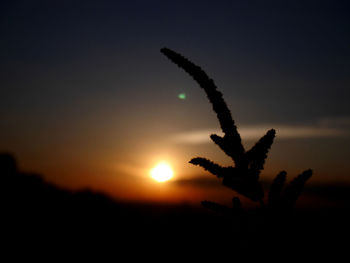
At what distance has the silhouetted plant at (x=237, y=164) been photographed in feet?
5.60

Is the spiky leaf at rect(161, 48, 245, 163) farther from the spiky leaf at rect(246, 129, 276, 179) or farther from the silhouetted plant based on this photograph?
the spiky leaf at rect(246, 129, 276, 179)

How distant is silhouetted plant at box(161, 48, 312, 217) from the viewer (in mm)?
1707

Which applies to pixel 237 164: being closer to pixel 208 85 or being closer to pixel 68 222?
pixel 208 85

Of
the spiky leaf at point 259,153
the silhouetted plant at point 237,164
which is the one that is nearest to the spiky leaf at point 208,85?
the silhouetted plant at point 237,164

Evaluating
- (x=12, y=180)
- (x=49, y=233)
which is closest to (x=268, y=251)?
(x=12, y=180)

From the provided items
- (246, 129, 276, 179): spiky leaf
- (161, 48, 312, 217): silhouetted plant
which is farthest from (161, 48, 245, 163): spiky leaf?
(246, 129, 276, 179): spiky leaf

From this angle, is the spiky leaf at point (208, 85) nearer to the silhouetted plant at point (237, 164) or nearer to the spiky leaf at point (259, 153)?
the silhouetted plant at point (237, 164)

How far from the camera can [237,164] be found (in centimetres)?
187

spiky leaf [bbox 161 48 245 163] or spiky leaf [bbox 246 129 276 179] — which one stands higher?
spiky leaf [bbox 161 48 245 163]

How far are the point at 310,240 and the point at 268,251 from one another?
35cm

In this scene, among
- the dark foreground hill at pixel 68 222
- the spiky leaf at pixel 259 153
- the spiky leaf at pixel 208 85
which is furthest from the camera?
the dark foreground hill at pixel 68 222

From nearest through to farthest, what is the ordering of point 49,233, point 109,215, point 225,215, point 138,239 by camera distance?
point 225,215
point 49,233
point 109,215
point 138,239

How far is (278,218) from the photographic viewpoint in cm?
190

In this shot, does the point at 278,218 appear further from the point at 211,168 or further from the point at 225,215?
the point at 211,168
